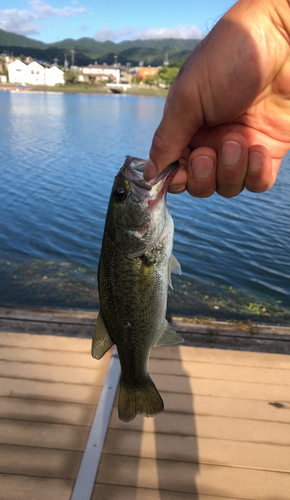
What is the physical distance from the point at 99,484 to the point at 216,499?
3.06 ft

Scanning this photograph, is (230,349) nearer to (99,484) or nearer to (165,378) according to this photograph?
(165,378)

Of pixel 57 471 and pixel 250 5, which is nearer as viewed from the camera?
pixel 250 5

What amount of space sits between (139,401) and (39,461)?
1.59m

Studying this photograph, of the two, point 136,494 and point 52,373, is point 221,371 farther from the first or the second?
point 52,373

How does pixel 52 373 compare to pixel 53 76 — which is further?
pixel 53 76

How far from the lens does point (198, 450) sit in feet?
10.1

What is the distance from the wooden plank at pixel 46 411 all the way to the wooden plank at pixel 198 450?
1.11 ft

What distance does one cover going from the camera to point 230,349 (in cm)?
438

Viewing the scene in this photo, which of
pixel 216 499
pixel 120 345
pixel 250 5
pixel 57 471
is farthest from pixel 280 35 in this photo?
pixel 57 471

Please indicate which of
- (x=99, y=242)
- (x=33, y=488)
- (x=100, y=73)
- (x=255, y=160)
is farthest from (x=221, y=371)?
(x=100, y=73)

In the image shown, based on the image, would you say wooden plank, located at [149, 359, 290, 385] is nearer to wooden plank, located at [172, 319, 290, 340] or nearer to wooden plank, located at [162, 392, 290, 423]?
wooden plank, located at [162, 392, 290, 423]

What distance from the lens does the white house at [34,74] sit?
373ft

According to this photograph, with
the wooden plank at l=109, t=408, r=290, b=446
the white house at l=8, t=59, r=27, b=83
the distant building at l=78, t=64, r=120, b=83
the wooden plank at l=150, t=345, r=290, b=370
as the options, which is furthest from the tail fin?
Answer: the distant building at l=78, t=64, r=120, b=83

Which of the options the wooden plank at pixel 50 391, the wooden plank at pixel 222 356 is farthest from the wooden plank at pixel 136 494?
the wooden plank at pixel 222 356
